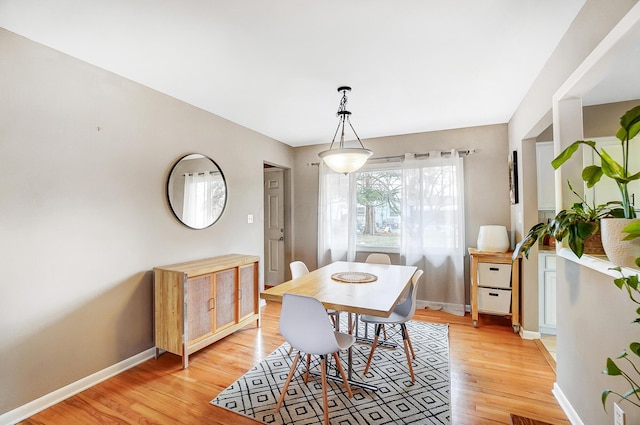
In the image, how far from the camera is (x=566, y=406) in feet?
6.06

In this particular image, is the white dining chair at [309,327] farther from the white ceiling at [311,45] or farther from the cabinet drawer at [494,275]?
the cabinet drawer at [494,275]

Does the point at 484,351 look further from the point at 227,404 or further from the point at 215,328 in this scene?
the point at 215,328

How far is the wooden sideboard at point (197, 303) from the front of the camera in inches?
96.6

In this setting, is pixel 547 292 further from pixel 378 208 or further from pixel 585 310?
pixel 378 208

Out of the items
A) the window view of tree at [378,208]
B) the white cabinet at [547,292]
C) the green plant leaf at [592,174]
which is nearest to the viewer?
the green plant leaf at [592,174]

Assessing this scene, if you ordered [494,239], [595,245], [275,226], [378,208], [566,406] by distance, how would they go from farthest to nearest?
[275,226]
[378,208]
[494,239]
[566,406]
[595,245]

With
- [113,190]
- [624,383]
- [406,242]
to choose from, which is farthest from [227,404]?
[406,242]

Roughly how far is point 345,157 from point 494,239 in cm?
217

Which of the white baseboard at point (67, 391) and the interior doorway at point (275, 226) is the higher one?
the interior doorway at point (275, 226)

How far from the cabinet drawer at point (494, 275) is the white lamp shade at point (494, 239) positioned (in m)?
0.21

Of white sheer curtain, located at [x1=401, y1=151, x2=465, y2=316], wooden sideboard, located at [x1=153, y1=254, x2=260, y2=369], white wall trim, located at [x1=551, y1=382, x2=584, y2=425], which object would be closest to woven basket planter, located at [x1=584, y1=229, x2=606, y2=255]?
white wall trim, located at [x1=551, y1=382, x2=584, y2=425]

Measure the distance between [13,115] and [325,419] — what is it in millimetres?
2704

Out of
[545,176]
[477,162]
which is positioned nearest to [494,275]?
[545,176]

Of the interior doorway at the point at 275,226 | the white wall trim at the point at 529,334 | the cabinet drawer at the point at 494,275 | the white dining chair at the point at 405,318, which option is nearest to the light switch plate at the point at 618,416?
the white dining chair at the point at 405,318
